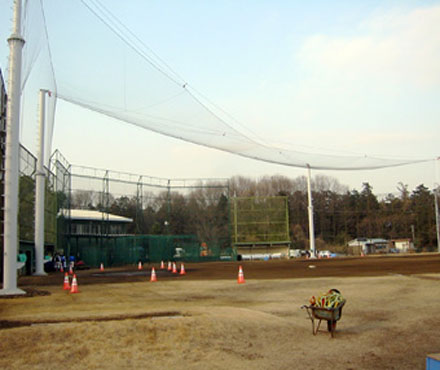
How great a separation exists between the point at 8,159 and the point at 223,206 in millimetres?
47724

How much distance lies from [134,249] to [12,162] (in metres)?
32.6

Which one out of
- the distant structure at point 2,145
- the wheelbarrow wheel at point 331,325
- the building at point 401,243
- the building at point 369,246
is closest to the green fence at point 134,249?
the distant structure at point 2,145

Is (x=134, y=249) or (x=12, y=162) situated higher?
(x=12, y=162)

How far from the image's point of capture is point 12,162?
14.7 meters

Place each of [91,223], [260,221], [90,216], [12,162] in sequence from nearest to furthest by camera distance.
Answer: [12,162] → [90,216] → [91,223] → [260,221]

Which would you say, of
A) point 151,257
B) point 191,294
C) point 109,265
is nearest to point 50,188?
point 109,265

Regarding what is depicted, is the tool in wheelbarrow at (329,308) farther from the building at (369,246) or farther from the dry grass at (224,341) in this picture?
the building at (369,246)

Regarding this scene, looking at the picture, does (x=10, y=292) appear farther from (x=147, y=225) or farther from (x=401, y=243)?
(x=401, y=243)

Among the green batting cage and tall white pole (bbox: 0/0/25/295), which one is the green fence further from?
tall white pole (bbox: 0/0/25/295)

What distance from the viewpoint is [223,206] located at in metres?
61.8

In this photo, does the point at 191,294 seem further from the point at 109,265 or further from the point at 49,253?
the point at 109,265

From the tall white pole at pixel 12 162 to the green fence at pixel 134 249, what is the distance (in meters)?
29.0

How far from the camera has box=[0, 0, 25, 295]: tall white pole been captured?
14.4 meters

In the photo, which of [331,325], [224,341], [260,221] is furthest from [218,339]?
[260,221]
